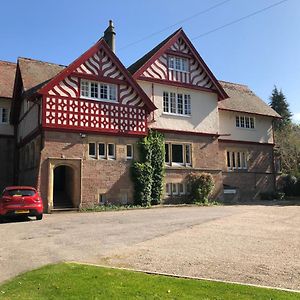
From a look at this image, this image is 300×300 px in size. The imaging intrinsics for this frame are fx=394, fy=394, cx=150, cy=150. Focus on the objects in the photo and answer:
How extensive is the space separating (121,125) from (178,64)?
7053 millimetres

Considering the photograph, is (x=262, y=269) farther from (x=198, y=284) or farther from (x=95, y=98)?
(x=95, y=98)

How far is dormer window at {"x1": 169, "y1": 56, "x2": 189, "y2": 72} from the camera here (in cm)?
2681

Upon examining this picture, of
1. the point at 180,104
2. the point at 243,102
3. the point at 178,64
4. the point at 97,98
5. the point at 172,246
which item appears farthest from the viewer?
the point at 243,102

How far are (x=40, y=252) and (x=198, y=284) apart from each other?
15.4ft

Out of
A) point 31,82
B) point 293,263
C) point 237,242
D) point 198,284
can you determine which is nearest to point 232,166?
point 31,82

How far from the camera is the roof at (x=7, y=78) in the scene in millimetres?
27663

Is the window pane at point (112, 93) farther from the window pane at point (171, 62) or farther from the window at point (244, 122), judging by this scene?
the window at point (244, 122)

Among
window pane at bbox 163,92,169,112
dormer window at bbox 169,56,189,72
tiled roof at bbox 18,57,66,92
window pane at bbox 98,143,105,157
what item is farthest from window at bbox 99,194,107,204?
dormer window at bbox 169,56,189,72

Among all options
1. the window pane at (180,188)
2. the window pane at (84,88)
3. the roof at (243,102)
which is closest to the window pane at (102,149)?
the window pane at (84,88)

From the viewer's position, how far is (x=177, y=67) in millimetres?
27078

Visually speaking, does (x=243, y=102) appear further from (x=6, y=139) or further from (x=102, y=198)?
(x=6, y=139)

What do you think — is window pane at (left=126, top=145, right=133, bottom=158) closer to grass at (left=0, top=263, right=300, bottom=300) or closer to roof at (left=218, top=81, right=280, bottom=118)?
roof at (left=218, top=81, right=280, bottom=118)

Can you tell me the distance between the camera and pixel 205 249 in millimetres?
9969

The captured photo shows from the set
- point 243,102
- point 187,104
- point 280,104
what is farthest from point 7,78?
point 280,104
